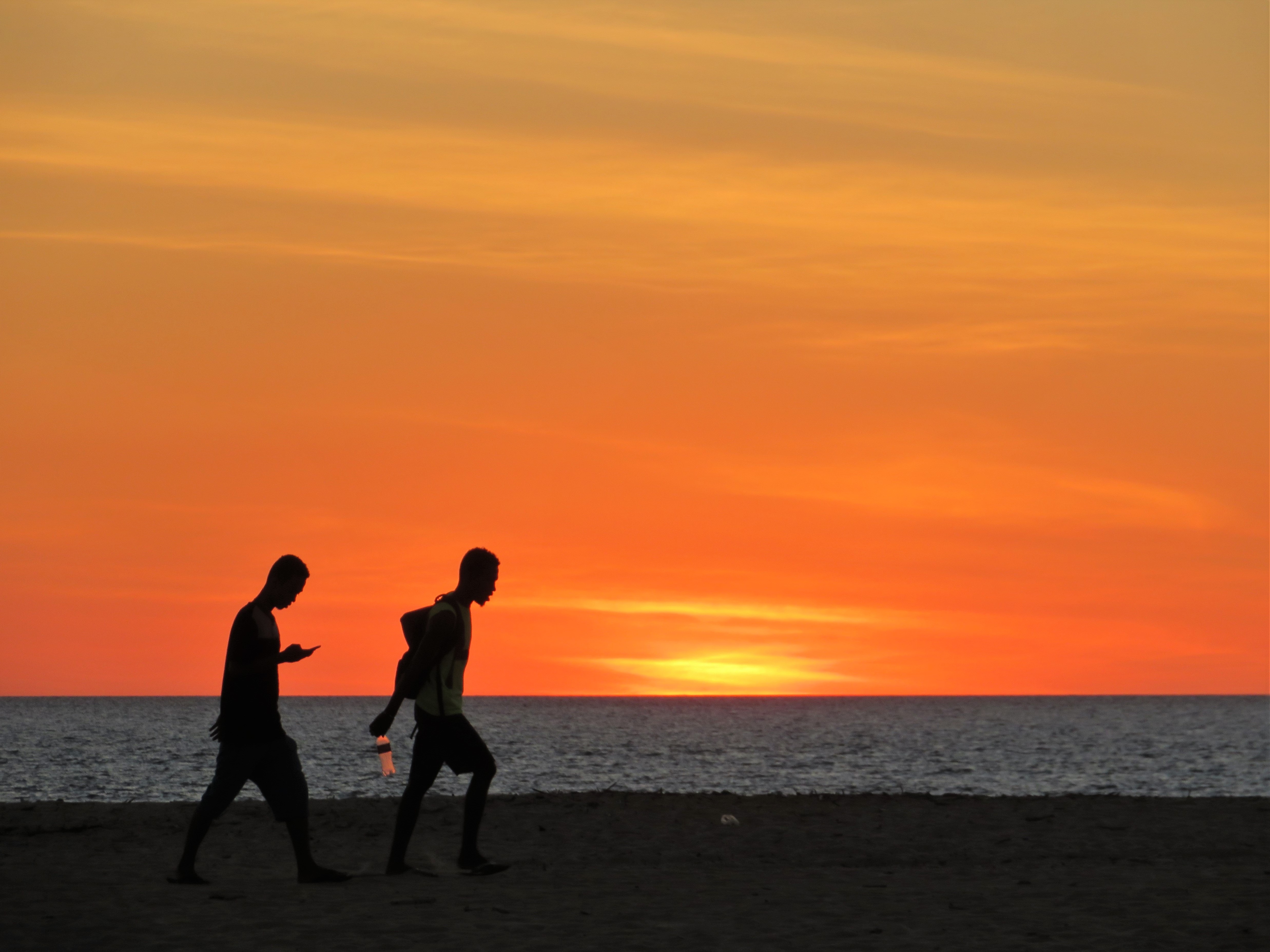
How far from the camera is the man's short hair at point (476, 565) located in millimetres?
10930

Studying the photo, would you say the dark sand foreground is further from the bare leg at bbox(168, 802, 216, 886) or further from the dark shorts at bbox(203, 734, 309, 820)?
the dark shorts at bbox(203, 734, 309, 820)

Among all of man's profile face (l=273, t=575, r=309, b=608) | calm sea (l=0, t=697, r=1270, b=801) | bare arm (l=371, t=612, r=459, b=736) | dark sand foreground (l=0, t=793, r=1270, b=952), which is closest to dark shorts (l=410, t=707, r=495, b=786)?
bare arm (l=371, t=612, r=459, b=736)

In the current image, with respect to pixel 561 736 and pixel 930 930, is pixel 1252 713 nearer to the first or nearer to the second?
pixel 561 736

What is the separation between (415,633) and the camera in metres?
11.0

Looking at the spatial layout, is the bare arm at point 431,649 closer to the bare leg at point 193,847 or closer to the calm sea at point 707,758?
the bare leg at point 193,847

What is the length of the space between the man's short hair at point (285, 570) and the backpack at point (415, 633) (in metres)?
1.01

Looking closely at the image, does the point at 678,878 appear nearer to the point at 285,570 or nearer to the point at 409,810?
the point at 409,810

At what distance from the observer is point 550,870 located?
12.0m

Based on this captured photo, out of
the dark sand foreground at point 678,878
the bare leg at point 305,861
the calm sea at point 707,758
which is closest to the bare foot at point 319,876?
the bare leg at point 305,861

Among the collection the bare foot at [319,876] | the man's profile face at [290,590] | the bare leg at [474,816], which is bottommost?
the bare foot at [319,876]

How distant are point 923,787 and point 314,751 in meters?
24.0

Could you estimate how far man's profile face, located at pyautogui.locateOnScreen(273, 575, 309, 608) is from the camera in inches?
402

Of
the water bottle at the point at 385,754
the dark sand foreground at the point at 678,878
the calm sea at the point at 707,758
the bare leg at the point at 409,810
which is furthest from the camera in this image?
the calm sea at the point at 707,758

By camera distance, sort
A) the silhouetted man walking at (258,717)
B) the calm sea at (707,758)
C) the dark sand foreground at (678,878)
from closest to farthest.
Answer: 1. the dark sand foreground at (678,878)
2. the silhouetted man walking at (258,717)
3. the calm sea at (707,758)
